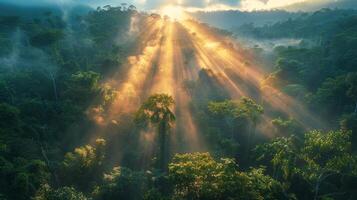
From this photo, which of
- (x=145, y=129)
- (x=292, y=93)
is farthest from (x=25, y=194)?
(x=292, y=93)

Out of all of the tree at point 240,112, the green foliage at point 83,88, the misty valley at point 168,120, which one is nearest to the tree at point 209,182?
the misty valley at point 168,120

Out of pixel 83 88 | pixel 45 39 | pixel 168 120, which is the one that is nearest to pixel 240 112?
pixel 168 120

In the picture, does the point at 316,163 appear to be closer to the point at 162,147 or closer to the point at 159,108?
the point at 162,147

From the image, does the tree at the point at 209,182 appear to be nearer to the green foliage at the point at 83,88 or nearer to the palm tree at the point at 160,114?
the palm tree at the point at 160,114

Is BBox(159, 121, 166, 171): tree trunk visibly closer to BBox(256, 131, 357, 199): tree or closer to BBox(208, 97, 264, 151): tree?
BBox(208, 97, 264, 151): tree

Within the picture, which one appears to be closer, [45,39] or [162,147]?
[162,147]

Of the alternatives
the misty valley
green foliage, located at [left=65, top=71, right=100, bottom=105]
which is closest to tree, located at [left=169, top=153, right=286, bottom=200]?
the misty valley
